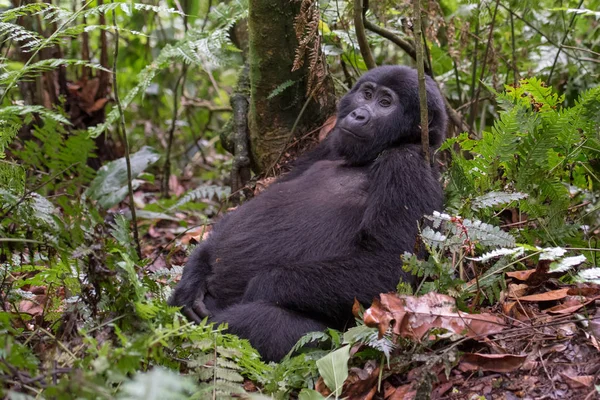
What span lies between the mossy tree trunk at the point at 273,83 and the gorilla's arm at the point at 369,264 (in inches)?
51.0

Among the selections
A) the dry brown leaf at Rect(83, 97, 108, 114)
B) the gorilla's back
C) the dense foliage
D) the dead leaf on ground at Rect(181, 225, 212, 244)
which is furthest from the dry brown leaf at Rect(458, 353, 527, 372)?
the dry brown leaf at Rect(83, 97, 108, 114)

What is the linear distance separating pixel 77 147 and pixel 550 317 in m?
3.84

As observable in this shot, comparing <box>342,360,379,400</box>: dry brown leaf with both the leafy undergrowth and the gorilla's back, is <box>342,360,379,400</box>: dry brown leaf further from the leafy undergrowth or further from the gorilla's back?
the gorilla's back

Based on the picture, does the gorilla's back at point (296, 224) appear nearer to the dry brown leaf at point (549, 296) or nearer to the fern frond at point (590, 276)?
the dry brown leaf at point (549, 296)

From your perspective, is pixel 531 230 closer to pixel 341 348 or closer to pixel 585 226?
pixel 585 226

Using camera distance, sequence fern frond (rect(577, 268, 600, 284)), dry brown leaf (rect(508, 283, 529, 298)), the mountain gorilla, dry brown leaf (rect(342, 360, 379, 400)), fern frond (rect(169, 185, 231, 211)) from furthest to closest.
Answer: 1. fern frond (rect(169, 185, 231, 211))
2. the mountain gorilla
3. dry brown leaf (rect(508, 283, 529, 298))
4. dry brown leaf (rect(342, 360, 379, 400))
5. fern frond (rect(577, 268, 600, 284))

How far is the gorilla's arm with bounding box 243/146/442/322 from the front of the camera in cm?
359

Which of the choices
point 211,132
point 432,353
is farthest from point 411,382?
point 211,132

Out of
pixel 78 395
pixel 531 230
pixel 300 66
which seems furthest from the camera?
pixel 300 66

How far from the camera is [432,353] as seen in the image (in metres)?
2.78

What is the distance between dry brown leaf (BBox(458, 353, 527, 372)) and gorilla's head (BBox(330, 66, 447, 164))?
5.44 ft

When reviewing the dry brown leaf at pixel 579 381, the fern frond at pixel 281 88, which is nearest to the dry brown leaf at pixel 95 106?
the fern frond at pixel 281 88

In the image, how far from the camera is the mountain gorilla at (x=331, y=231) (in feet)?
11.8

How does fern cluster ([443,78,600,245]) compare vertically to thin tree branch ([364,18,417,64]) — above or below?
below
